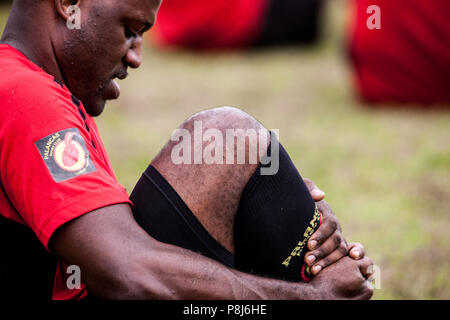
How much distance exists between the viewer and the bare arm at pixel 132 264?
1.48 metres

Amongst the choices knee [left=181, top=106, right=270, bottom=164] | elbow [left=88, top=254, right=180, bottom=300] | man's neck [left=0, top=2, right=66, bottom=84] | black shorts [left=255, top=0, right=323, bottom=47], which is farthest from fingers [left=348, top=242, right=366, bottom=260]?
black shorts [left=255, top=0, right=323, bottom=47]

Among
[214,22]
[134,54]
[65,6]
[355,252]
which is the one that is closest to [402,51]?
[214,22]

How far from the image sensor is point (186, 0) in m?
8.50

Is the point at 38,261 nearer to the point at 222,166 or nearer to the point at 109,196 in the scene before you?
the point at 109,196

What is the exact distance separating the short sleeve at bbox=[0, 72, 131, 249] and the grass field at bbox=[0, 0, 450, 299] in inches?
69.7

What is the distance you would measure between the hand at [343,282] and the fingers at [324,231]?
96mm

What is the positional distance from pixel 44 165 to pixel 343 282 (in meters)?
0.98

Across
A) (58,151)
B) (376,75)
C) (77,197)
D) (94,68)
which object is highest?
(94,68)

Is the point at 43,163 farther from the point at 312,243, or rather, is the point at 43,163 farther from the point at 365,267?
the point at 365,267

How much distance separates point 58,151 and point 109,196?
174mm

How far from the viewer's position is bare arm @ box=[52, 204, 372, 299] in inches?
58.4

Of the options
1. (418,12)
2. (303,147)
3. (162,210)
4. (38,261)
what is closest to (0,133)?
(38,261)

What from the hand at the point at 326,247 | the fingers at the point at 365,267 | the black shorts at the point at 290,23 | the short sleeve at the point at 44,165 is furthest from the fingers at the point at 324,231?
the black shorts at the point at 290,23

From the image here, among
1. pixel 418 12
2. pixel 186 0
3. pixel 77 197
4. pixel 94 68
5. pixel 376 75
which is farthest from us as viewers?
pixel 186 0
